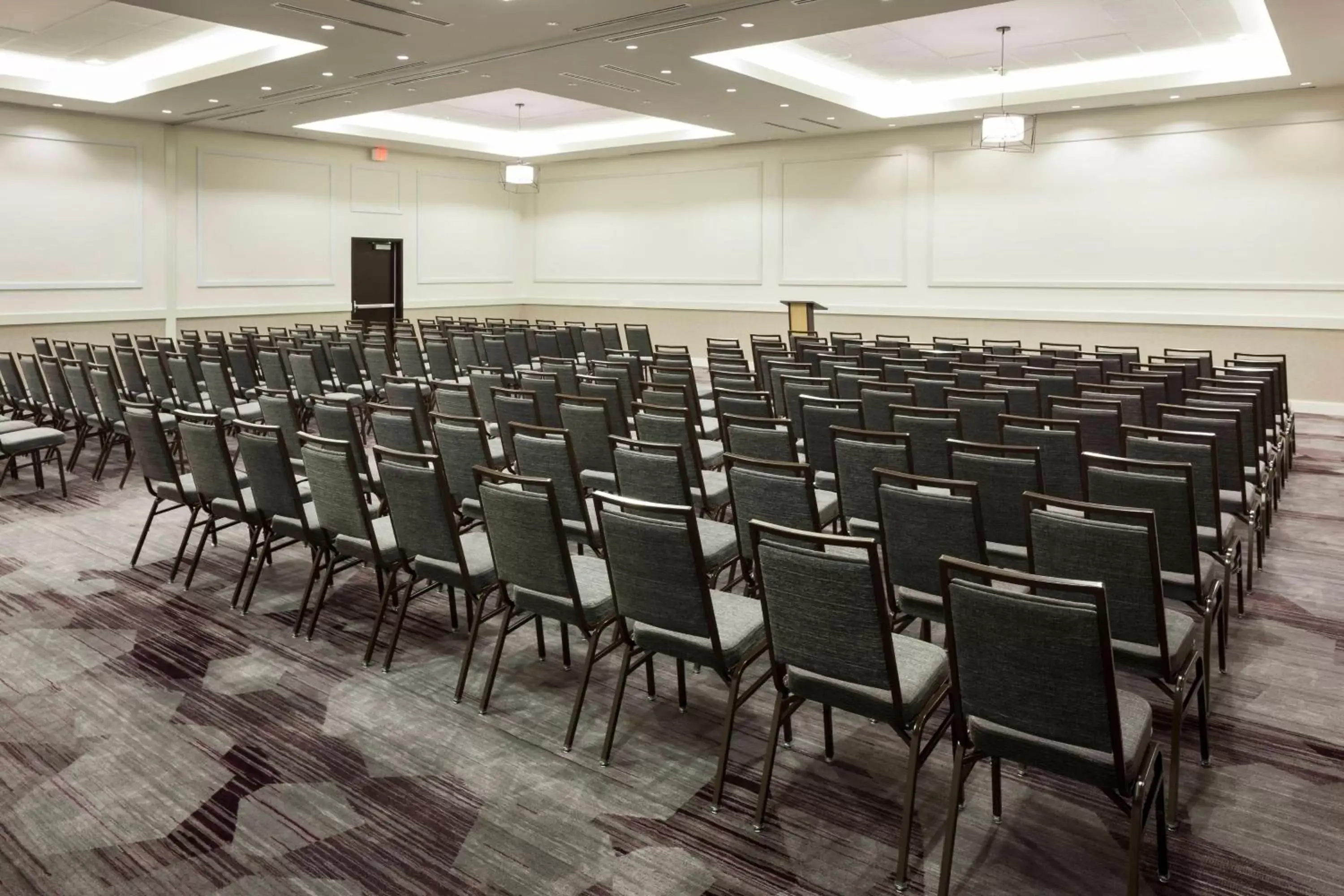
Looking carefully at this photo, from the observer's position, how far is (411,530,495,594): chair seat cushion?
3.87 meters

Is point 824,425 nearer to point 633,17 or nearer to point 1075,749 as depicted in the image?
Answer: point 1075,749

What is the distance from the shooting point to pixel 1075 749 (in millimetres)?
2488

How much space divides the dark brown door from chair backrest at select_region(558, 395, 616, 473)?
12433mm

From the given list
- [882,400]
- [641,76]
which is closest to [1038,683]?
[882,400]

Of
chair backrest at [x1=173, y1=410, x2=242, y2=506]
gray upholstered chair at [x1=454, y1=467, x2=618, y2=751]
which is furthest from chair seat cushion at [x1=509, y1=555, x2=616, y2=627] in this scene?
chair backrest at [x1=173, y1=410, x2=242, y2=506]

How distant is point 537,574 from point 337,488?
121 cm

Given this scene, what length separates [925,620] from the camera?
3779 millimetres

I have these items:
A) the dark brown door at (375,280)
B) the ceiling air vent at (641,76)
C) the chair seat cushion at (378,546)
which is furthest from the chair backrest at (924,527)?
the dark brown door at (375,280)

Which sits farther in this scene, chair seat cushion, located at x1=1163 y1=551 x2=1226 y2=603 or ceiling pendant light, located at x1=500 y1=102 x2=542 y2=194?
ceiling pendant light, located at x1=500 y1=102 x2=542 y2=194

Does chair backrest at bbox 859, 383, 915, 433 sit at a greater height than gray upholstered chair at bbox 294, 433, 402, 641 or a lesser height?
greater

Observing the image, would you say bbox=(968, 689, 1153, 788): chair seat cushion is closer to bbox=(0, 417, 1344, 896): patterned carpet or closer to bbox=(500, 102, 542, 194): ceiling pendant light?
bbox=(0, 417, 1344, 896): patterned carpet

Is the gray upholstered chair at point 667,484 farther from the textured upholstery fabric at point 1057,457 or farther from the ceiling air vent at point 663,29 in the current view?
the ceiling air vent at point 663,29

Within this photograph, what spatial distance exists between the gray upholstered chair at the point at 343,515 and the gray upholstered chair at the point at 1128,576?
2560 mm

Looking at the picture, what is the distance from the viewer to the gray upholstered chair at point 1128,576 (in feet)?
9.70
